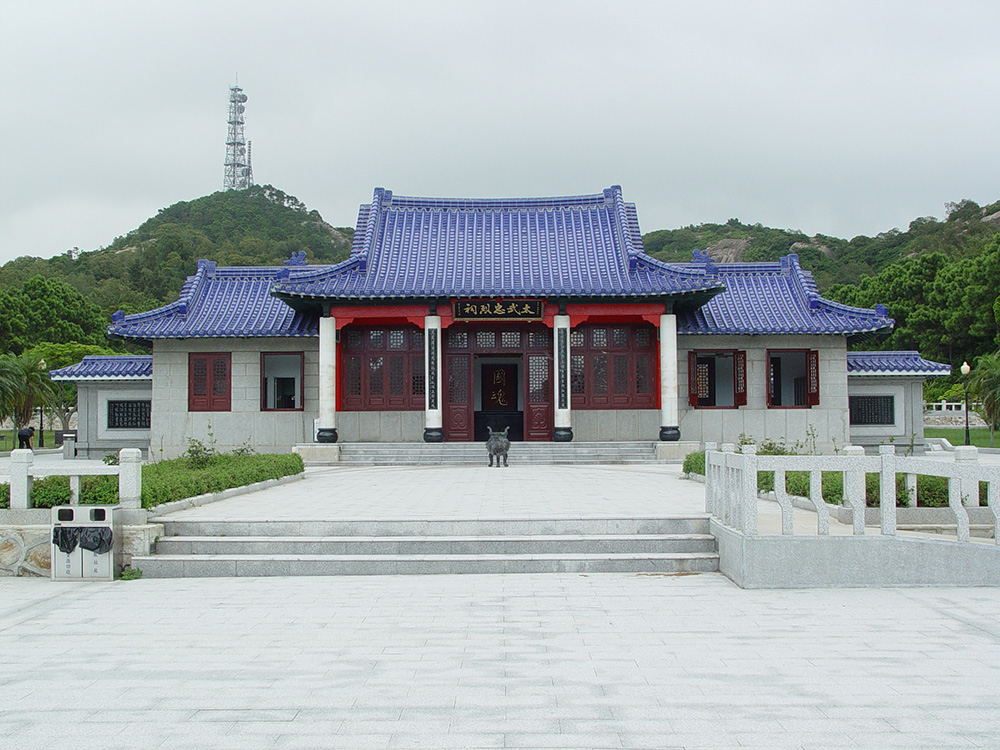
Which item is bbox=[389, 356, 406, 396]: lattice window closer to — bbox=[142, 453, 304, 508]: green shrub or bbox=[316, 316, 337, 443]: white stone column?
bbox=[316, 316, 337, 443]: white stone column

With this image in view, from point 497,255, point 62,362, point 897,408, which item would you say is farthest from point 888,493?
point 62,362

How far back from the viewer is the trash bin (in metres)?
7.27

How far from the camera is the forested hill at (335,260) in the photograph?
38312 millimetres

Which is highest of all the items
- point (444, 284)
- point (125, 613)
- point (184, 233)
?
point (184, 233)

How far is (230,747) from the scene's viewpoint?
12.0 feet

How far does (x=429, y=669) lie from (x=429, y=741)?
1.01m

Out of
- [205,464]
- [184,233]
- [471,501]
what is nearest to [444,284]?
[205,464]

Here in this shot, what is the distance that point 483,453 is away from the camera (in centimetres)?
1694

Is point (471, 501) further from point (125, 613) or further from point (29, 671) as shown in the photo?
point (29, 671)

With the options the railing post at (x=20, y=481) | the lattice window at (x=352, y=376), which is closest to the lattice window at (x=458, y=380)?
the lattice window at (x=352, y=376)

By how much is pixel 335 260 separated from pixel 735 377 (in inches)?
1810

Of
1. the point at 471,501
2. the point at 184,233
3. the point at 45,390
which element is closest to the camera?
the point at 471,501

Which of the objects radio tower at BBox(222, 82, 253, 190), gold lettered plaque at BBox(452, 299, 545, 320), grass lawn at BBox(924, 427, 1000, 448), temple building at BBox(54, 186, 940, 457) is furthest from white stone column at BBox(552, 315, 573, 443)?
radio tower at BBox(222, 82, 253, 190)

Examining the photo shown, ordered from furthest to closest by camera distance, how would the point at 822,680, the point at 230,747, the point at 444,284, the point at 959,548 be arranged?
the point at 444,284
the point at 959,548
the point at 822,680
the point at 230,747
